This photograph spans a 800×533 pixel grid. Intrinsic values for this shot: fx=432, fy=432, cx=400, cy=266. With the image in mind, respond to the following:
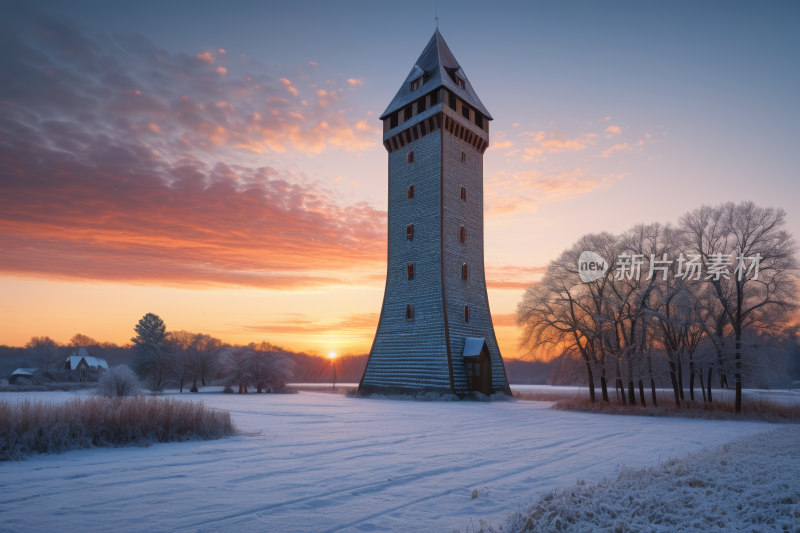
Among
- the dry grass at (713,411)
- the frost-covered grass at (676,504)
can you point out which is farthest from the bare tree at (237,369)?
the frost-covered grass at (676,504)

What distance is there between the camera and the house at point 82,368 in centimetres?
6795

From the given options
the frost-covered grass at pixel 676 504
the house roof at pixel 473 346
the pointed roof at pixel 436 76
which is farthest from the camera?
the pointed roof at pixel 436 76

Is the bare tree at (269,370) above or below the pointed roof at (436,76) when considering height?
below

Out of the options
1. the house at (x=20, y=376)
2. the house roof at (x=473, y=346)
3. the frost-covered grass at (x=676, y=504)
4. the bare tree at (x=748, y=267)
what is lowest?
the house at (x=20, y=376)

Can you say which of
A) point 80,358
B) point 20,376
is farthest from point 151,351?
point 20,376

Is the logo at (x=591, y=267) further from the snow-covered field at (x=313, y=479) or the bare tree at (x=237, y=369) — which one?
the bare tree at (x=237, y=369)

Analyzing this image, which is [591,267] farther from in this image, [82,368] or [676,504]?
[82,368]

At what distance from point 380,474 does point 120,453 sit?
614cm

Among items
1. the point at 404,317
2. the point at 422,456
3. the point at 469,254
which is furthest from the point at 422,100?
the point at 422,456

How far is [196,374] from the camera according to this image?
161ft

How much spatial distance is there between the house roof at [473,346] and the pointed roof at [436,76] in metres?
19.6

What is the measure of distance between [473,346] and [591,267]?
9.68 meters

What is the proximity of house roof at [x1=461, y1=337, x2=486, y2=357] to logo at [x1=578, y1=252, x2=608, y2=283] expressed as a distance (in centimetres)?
823

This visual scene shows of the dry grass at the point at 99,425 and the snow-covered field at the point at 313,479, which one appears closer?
the snow-covered field at the point at 313,479
